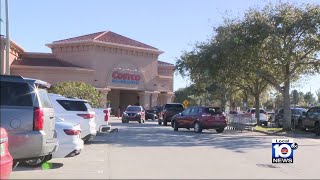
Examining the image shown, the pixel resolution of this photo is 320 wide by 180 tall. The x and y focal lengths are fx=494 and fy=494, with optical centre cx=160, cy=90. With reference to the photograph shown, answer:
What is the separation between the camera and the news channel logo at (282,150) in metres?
11.8

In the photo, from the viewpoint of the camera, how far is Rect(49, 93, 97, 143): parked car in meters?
16.4

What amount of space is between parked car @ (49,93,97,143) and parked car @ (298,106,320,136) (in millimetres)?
16752

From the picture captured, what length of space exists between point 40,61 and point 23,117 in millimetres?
49789

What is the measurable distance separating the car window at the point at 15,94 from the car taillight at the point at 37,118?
0.18 meters

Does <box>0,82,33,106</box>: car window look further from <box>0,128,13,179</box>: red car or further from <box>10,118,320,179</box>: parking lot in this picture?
<box>10,118,320,179</box>: parking lot

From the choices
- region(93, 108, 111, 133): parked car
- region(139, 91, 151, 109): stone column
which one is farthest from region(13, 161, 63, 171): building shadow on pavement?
region(139, 91, 151, 109): stone column

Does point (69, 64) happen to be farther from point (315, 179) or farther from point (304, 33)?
point (315, 179)

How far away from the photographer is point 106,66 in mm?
59688

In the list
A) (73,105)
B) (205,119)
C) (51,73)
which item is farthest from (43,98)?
(51,73)

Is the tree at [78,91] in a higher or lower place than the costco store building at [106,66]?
lower

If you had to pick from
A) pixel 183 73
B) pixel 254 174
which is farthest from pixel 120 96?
pixel 254 174

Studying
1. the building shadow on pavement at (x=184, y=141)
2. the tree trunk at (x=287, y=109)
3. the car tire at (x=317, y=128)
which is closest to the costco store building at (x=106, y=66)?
the tree trunk at (x=287, y=109)

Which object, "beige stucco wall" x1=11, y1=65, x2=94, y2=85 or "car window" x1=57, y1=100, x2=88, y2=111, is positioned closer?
"car window" x1=57, y1=100, x2=88, y2=111

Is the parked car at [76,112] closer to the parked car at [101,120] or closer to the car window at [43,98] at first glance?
the parked car at [101,120]
